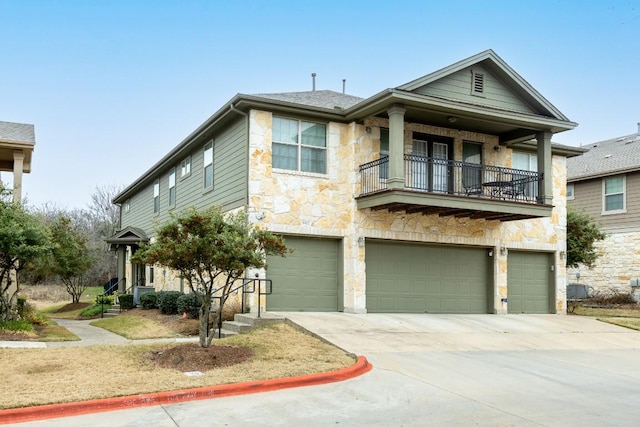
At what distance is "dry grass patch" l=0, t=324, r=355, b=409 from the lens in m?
8.11

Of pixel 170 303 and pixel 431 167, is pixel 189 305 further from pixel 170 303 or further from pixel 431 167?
pixel 431 167

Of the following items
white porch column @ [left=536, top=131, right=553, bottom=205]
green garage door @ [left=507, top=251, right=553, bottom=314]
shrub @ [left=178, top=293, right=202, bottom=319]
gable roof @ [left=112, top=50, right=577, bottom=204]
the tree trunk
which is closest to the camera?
the tree trunk

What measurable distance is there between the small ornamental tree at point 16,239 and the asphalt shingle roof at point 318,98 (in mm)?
6396

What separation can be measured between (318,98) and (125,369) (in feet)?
37.1

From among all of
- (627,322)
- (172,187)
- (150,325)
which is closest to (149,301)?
(150,325)

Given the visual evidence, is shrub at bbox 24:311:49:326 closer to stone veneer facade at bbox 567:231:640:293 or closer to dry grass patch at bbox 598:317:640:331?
dry grass patch at bbox 598:317:640:331

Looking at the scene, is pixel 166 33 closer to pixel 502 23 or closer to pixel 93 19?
pixel 93 19

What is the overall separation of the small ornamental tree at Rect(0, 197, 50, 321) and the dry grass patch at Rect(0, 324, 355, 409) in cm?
400

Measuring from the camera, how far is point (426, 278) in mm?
18312

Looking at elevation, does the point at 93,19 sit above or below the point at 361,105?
above

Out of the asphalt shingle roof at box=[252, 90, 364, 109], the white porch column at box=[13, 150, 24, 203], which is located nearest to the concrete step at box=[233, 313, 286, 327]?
the asphalt shingle roof at box=[252, 90, 364, 109]

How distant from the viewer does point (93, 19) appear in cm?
1847

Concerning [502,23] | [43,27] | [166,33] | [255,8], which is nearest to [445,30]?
[502,23]

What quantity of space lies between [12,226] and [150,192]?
541 inches
